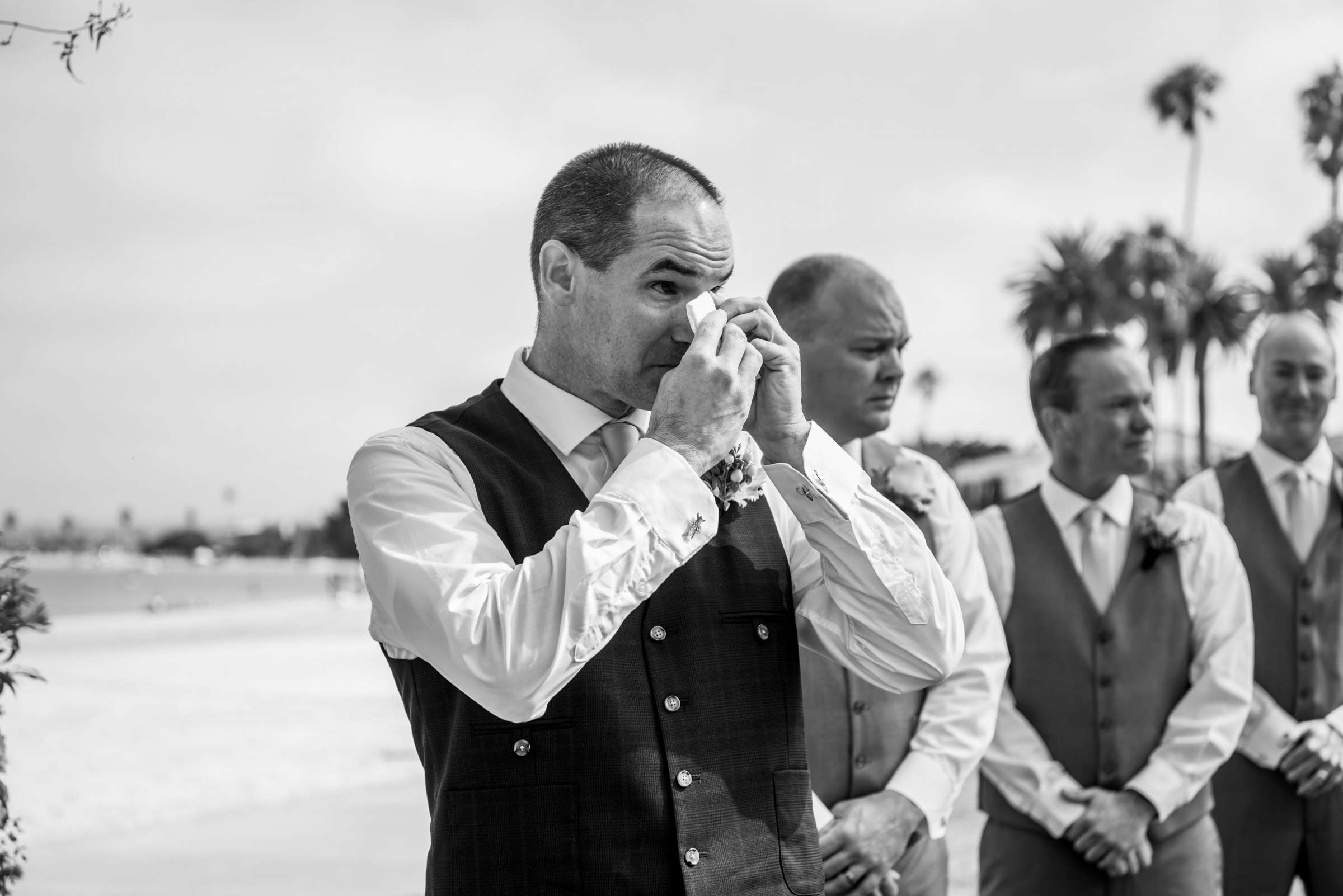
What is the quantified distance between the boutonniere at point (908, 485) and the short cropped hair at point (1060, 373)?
0.79 meters

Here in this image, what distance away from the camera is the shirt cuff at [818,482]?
2.20 meters

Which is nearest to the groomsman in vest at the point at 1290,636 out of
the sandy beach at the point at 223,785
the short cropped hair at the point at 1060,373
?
the short cropped hair at the point at 1060,373

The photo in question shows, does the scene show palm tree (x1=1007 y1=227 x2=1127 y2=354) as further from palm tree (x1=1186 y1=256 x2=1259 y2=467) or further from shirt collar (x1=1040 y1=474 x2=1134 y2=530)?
shirt collar (x1=1040 y1=474 x2=1134 y2=530)

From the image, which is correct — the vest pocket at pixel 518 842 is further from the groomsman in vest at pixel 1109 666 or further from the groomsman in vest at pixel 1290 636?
the groomsman in vest at pixel 1290 636

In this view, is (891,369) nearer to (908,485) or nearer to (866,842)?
(908,485)

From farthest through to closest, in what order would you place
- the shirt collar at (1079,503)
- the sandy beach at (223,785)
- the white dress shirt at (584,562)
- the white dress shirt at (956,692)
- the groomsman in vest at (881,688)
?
1. the sandy beach at (223,785)
2. the shirt collar at (1079,503)
3. the white dress shirt at (956,692)
4. the groomsman in vest at (881,688)
5. the white dress shirt at (584,562)

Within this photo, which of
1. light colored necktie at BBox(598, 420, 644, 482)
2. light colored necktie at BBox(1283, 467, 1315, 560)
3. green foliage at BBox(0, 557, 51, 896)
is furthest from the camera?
light colored necktie at BBox(1283, 467, 1315, 560)

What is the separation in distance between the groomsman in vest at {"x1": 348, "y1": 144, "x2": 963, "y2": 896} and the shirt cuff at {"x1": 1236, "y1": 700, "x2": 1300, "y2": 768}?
252cm

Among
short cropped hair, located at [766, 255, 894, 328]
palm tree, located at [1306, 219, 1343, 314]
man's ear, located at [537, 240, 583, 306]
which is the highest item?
palm tree, located at [1306, 219, 1343, 314]

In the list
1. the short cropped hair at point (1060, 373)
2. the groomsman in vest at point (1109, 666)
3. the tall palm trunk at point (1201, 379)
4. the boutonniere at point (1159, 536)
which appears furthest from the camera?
the tall palm trunk at point (1201, 379)

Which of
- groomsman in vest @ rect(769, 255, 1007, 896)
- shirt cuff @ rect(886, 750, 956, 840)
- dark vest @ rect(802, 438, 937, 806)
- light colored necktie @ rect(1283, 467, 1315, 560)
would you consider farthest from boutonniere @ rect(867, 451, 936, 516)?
light colored necktie @ rect(1283, 467, 1315, 560)

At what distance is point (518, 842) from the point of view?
206 cm

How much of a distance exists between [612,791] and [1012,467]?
48033 millimetres

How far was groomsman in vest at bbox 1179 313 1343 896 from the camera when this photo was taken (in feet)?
14.2
